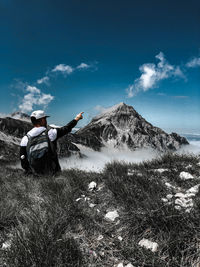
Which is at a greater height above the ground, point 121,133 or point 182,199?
point 121,133

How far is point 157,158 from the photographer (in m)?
5.68

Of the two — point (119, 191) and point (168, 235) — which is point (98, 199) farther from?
point (168, 235)

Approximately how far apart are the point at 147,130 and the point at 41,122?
13951 cm

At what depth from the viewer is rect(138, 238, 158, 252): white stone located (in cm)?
162

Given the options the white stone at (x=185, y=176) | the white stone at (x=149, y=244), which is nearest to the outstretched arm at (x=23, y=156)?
the white stone at (x=149, y=244)

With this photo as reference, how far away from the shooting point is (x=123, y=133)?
12825cm

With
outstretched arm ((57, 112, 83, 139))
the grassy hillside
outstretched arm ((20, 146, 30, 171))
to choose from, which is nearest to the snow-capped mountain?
outstretched arm ((20, 146, 30, 171))

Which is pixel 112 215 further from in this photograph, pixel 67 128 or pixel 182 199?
pixel 67 128

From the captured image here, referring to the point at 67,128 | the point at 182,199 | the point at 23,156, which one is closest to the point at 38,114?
the point at 67,128

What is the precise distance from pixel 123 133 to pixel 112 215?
418ft

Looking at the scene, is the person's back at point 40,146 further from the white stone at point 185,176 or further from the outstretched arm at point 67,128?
the white stone at point 185,176

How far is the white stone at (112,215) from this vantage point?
2277mm

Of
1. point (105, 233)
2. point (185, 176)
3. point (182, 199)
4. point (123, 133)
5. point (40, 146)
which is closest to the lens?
point (105, 233)

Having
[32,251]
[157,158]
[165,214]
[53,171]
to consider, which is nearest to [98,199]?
[165,214]
